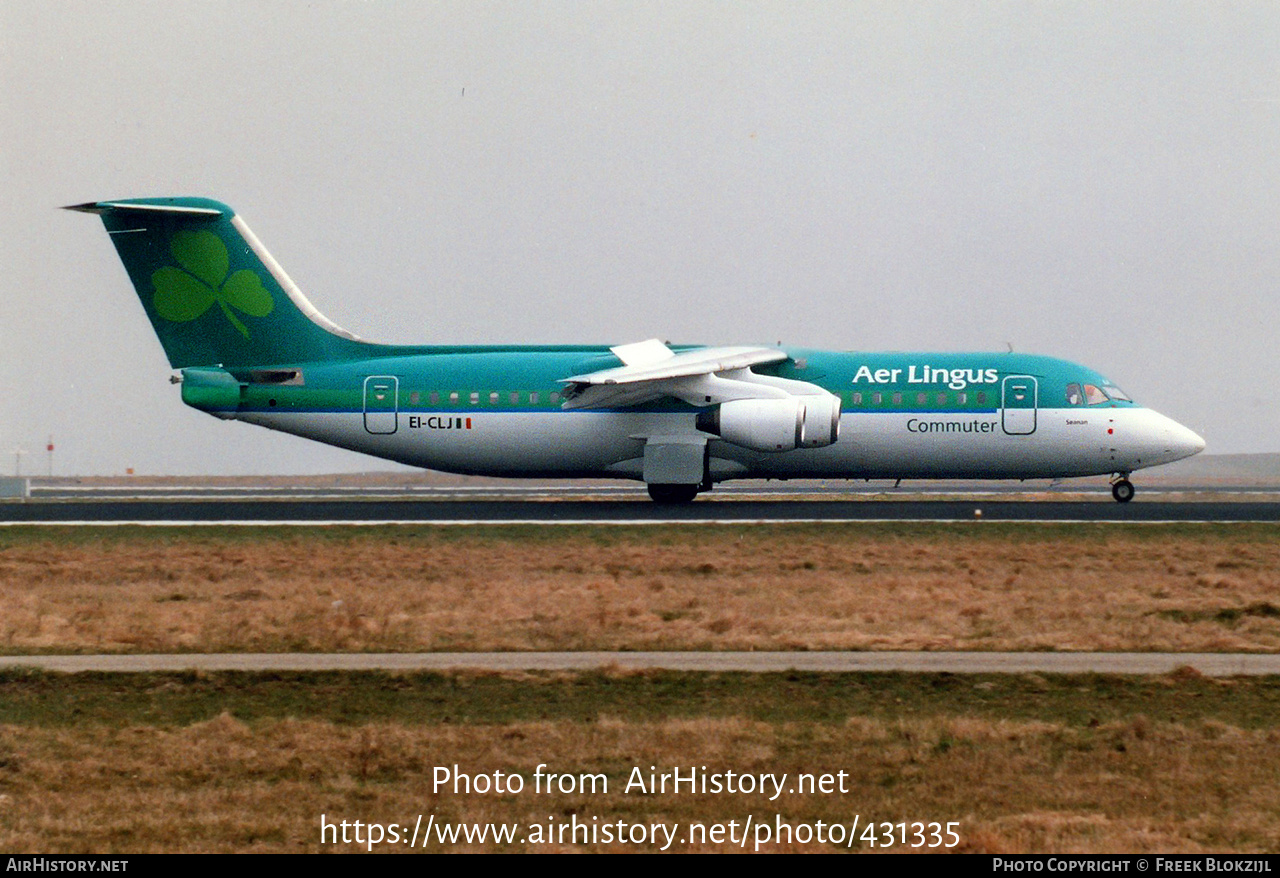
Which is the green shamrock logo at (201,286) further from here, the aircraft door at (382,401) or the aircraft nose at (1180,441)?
the aircraft nose at (1180,441)

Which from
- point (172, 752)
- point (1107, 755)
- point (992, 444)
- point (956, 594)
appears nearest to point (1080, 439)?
point (992, 444)

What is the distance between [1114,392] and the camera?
4206 centimetres

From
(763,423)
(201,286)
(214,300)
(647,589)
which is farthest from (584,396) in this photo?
(647,589)

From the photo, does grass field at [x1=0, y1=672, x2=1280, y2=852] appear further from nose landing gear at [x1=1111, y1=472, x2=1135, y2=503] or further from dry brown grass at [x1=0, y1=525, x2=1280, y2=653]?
nose landing gear at [x1=1111, y1=472, x2=1135, y2=503]

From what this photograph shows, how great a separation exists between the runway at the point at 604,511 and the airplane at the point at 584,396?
1155 millimetres

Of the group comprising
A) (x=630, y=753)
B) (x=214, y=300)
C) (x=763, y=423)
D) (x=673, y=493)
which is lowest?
(x=673, y=493)

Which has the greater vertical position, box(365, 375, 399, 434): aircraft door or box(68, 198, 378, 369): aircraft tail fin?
box(68, 198, 378, 369): aircraft tail fin

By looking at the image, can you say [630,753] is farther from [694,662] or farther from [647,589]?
[647,589]

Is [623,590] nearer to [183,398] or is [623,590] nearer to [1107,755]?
[1107,755]

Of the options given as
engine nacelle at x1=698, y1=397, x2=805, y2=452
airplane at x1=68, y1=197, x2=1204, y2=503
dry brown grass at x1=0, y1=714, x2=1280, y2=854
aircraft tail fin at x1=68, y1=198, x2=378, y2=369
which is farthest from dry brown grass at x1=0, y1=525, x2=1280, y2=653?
aircraft tail fin at x1=68, y1=198, x2=378, y2=369

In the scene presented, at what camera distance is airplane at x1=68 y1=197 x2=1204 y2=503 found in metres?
40.9

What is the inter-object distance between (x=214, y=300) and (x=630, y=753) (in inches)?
1243

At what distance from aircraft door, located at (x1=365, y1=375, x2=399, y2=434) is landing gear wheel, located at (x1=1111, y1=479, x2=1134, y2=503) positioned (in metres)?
19.5
